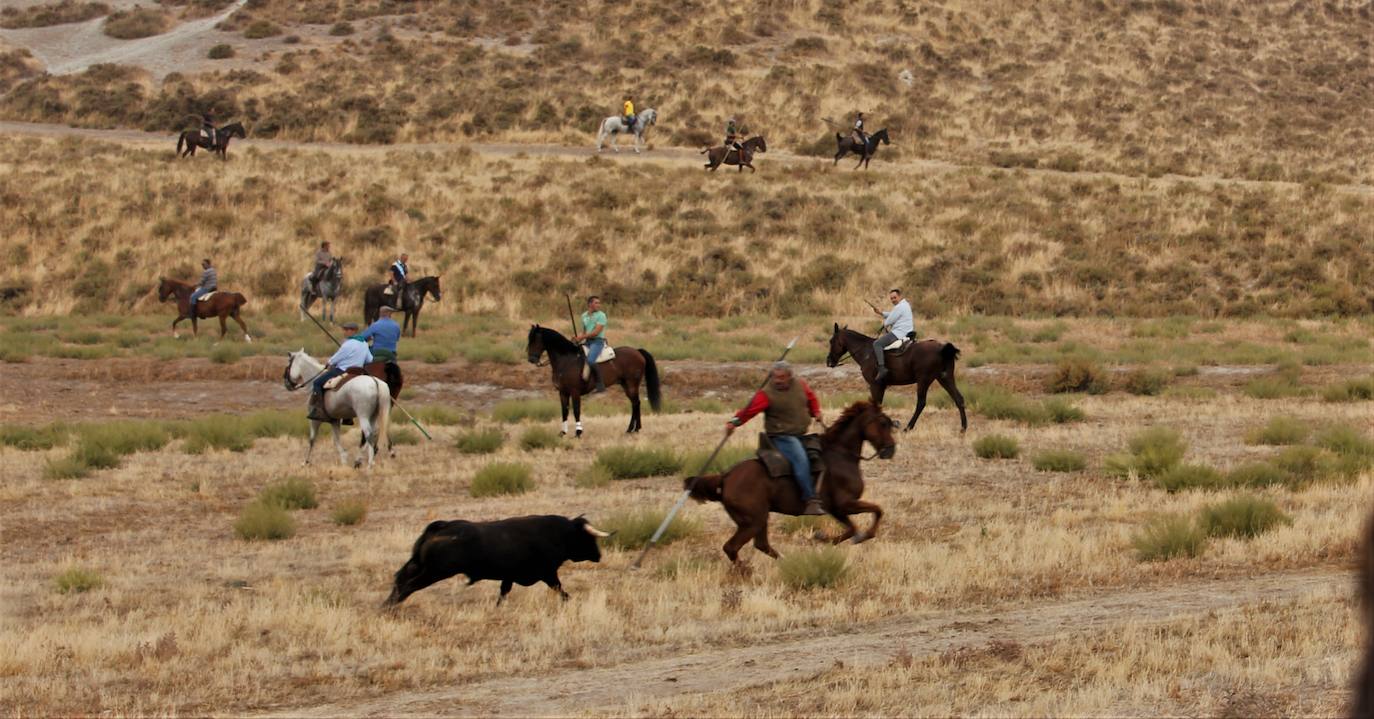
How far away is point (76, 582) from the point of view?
13617 millimetres

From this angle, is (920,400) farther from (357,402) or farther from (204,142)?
(204,142)

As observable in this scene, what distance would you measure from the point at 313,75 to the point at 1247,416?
192ft

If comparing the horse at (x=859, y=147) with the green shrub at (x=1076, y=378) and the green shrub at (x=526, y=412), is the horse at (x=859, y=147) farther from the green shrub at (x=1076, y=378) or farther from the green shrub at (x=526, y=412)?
the green shrub at (x=526, y=412)

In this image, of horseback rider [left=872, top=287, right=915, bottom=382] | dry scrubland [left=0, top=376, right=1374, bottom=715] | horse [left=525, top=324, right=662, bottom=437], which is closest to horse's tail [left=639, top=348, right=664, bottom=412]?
horse [left=525, top=324, right=662, bottom=437]

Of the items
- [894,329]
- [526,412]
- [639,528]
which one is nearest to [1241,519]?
[639,528]

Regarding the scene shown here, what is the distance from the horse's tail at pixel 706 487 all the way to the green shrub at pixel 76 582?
5.71 m

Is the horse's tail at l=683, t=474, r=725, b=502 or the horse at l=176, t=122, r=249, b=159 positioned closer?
the horse's tail at l=683, t=474, r=725, b=502

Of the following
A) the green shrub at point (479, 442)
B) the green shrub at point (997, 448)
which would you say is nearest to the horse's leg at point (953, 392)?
the green shrub at point (997, 448)

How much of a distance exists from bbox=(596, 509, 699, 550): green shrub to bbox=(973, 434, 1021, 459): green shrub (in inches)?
246

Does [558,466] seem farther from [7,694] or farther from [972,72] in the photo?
[972,72]

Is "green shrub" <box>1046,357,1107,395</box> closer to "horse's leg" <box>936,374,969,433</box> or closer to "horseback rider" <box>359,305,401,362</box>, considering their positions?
"horse's leg" <box>936,374,969,433</box>

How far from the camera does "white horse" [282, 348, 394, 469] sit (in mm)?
19922

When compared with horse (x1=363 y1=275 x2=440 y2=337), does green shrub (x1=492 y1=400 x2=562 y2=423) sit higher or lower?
lower

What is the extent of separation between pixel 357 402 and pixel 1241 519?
11.5 metres
